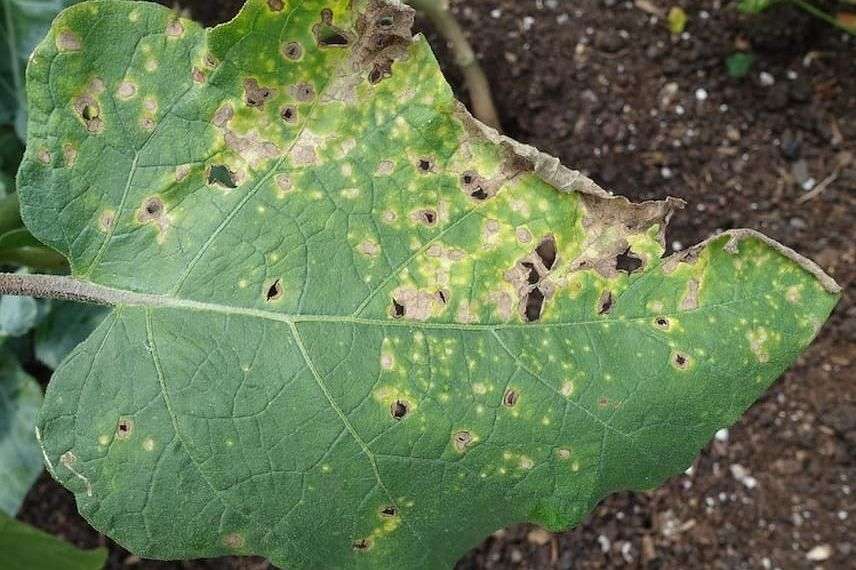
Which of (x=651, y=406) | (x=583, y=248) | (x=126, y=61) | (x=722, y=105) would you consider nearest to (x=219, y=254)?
(x=126, y=61)

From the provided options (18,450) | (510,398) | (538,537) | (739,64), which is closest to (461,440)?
(510,398)

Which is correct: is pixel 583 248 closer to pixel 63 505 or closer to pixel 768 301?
pixel 768 301

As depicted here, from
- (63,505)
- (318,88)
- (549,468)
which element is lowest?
(63,505)

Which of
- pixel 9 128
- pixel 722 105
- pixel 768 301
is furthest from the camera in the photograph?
pixel 722 105

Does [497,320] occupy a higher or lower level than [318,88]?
lower

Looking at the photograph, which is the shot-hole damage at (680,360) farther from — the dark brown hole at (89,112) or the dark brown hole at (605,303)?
the dark brown hole at (89,112)

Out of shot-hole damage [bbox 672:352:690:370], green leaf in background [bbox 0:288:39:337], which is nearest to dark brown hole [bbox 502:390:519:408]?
shot-hole damage [bbox 672:352:690:370]

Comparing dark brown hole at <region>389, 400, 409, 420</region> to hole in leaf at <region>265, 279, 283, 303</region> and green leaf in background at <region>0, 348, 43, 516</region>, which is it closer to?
hole in leaf at <region>265, 279, 283, 303</region>

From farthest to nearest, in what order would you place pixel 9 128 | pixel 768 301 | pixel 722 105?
pixel 722 105, pixel 9 128, pixel 768 301
